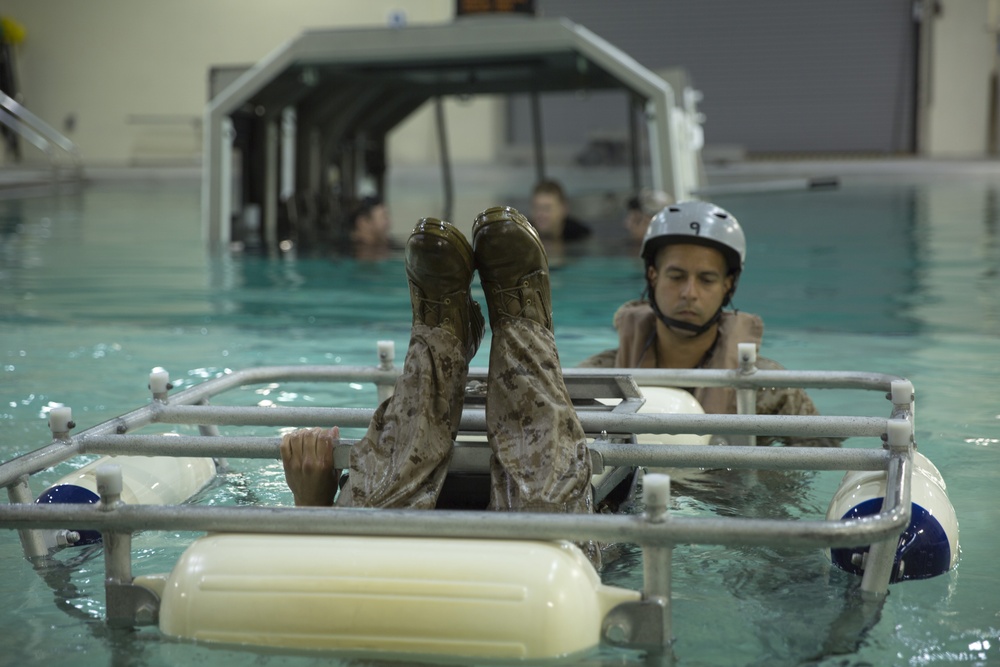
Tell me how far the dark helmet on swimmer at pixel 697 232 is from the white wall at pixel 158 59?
73.7 ft

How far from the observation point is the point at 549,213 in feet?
38.7

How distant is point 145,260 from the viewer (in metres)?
11.3

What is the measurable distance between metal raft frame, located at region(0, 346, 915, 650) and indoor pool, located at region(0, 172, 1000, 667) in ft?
0.64

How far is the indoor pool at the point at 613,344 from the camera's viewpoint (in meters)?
2.58

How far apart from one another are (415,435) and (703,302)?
177 cm

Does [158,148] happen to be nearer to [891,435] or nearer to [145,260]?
[145,260]

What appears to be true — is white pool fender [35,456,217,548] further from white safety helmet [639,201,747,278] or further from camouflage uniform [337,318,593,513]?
white safety helmet [639,201,747,278]

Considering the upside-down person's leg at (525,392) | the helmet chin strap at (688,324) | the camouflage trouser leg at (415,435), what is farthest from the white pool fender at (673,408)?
the camouflage trouser leg at (415,435)

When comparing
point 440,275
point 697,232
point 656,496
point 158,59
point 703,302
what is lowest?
point 656,496

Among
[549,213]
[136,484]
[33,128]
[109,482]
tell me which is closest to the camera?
[109,482]

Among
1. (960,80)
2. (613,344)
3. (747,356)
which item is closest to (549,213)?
(613,344)

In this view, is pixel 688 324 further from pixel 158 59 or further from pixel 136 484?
pixel 158 59

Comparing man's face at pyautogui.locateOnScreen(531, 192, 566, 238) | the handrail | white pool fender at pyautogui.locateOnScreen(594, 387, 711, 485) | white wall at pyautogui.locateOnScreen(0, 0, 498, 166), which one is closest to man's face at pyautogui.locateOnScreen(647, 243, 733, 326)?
white pool fender at pyautogui.locateOnScreen(594, 387, 711, 485)

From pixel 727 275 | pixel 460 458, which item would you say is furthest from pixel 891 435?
pixel 727 275
